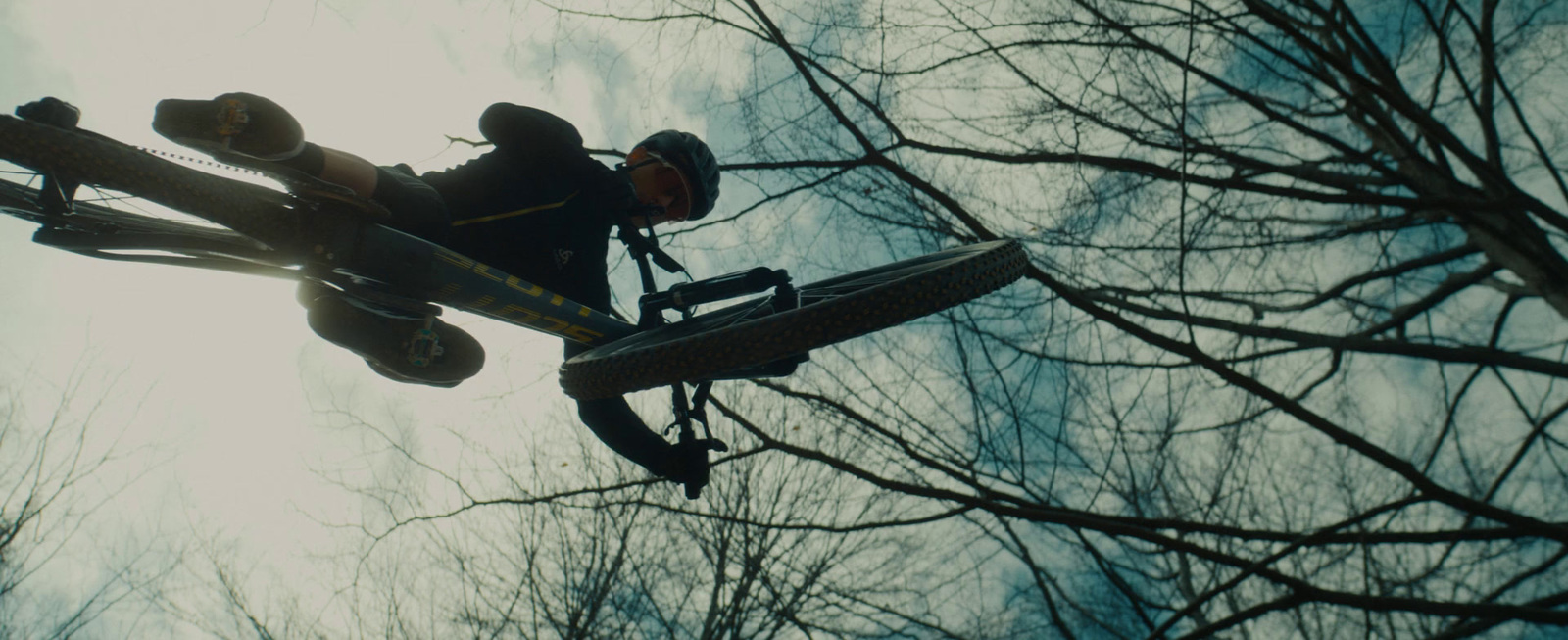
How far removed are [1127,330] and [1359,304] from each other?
105 inches

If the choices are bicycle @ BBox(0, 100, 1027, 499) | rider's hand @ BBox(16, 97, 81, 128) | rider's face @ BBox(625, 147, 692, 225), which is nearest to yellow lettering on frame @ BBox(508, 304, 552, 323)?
bicycle @ BBox(0, 100, 1027, 499)

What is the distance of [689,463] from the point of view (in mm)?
2393

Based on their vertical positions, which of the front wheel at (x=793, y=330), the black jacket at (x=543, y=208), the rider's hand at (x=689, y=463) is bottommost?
the front wheel at (x=793, y=330)

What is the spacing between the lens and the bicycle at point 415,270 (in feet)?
5.21

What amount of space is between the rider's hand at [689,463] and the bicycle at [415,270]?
1 centimetres

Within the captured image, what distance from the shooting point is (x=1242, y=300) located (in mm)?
4129

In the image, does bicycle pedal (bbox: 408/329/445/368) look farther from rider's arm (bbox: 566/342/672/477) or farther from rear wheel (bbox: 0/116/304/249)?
rider's arm (bbox: 566/342/672/477)

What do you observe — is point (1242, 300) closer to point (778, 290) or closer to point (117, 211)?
point (778, 290)

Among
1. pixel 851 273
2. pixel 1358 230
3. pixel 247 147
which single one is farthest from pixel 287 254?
pixel 1358 230

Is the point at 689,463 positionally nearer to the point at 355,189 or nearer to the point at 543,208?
the point at 543,208

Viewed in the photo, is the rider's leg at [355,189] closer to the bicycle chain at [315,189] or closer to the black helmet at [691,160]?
the bicycle chain at [315,189]

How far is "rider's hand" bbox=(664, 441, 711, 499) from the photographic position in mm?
2389

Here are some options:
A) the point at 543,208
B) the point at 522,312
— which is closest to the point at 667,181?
the point at 543,208

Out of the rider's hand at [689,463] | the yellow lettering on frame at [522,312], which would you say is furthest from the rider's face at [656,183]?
the rider's hand at [689,463]
